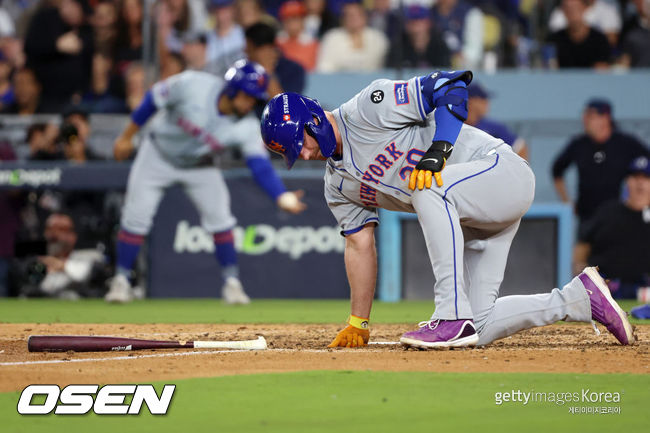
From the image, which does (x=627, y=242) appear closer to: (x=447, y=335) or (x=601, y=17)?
(x=601, y=17)

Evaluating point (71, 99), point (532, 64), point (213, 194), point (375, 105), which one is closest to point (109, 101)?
point (71, 99)

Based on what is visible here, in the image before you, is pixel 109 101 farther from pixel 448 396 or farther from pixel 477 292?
pixel 448 396

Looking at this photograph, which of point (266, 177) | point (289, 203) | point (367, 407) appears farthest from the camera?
point (266, 177)

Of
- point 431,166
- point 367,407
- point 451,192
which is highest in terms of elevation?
point 431,166

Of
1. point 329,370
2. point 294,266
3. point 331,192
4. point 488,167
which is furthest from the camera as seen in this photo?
point 294,266

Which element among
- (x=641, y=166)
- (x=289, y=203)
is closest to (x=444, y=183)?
(x=289, y=203)

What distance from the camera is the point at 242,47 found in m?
12.2

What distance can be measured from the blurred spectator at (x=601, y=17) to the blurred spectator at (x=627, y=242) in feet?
9.11

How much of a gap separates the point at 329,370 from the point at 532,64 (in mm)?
8647

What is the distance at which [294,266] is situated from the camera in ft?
36.0

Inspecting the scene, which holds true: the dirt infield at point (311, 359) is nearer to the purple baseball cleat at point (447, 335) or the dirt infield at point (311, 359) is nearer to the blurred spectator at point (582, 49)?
the purple baseball cleat at point (447, 335)

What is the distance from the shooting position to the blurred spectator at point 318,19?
1280 cm

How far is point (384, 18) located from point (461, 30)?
0.97 metres

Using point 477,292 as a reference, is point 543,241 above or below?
below
